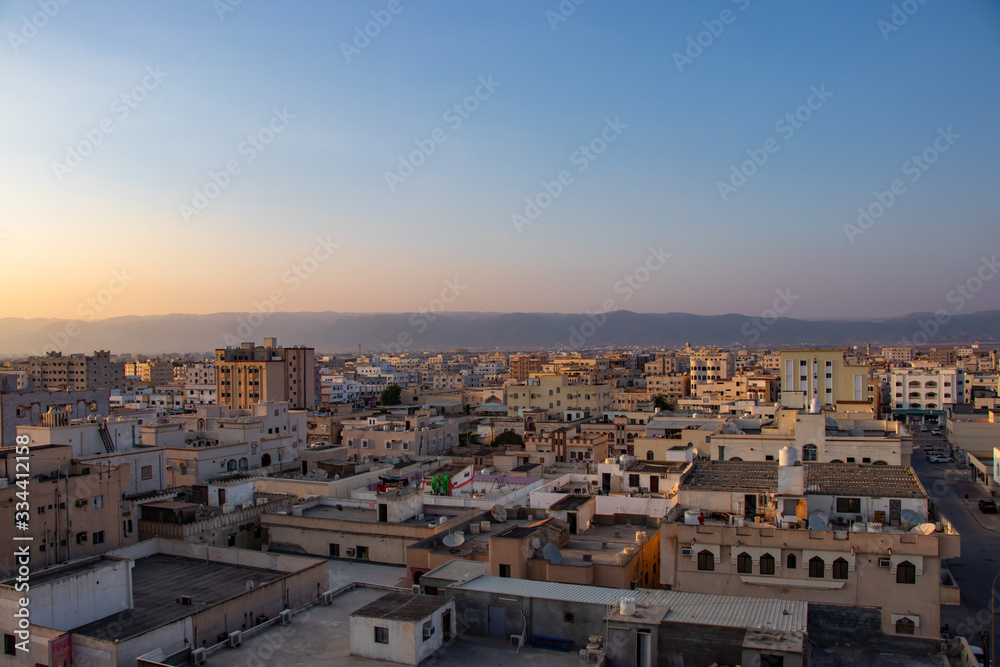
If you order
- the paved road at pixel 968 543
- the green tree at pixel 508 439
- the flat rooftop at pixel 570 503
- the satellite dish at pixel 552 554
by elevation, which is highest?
the satellite dish at pixel 552 554

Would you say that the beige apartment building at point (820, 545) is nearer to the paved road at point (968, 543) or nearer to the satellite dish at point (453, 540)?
the satellite dish at point (453, 540)

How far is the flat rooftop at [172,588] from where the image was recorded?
14.8 metres

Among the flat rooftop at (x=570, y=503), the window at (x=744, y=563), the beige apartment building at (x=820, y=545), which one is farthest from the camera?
the flat rooftop at (x=570, y=503)

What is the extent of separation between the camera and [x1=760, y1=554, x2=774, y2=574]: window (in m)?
15.5

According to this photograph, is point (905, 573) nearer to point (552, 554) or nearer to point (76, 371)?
point (552, 554)

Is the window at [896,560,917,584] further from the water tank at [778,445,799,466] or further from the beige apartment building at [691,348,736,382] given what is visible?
the beige apartment building at [691,348,736,382]

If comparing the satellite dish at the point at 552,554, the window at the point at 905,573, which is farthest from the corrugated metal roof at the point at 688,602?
the window at the point at 905,573

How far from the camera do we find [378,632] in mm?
12805

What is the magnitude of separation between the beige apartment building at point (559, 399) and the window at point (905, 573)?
5311 centimetres

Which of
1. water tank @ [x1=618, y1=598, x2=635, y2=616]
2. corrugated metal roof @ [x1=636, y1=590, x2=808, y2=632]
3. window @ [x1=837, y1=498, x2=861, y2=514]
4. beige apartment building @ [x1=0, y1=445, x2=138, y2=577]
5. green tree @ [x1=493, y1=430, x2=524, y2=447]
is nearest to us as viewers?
corrugated metal roof @ [x1=636, y1=590, x2=808, y2=632]

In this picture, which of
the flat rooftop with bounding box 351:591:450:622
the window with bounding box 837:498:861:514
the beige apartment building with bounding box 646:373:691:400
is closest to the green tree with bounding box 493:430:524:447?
the window with bounding box 837:498:861:514

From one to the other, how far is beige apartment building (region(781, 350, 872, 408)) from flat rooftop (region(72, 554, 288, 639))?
44640 millimetres

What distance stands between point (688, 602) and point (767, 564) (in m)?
3.58

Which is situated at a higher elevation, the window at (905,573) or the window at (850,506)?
the window at (850,506)
